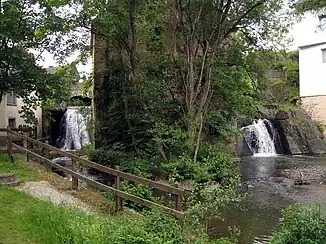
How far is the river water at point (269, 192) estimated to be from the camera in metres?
9.64

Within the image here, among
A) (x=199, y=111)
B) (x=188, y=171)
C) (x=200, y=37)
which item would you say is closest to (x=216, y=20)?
(x=200, y=37)

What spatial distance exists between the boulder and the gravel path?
21342mm

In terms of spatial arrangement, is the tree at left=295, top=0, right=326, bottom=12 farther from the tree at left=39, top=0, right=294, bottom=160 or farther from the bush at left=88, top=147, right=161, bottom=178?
the bush at left=88, top=147, right=161, bottom=178

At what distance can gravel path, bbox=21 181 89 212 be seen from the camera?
9.09 metres

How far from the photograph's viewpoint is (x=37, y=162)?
1349cm

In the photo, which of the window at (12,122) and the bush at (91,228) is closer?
the bush at (91,228)

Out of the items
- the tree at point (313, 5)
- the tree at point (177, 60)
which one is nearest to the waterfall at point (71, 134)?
the tree at point (177, 60)

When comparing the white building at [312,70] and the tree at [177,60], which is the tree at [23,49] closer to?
the tree at [177,60]

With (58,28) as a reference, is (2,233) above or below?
below

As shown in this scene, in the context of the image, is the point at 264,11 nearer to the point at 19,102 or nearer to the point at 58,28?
the point at 58,28

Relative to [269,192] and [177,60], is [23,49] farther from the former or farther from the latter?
[269,192]

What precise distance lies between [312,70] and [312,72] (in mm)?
182

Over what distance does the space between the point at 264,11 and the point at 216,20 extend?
6.61ft

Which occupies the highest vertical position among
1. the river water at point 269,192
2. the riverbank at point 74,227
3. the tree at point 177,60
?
the tree at point 177,60
